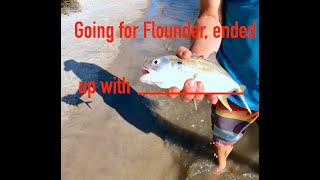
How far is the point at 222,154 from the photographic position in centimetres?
354

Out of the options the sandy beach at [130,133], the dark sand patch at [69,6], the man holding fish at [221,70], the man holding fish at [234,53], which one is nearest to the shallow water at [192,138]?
the sandy beach at [130,133]

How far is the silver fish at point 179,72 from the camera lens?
2180 millimetres

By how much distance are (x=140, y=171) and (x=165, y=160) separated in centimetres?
34

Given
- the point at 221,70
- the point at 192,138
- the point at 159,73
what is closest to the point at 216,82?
the point at 221,70

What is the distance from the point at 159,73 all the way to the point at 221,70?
0.56 meters

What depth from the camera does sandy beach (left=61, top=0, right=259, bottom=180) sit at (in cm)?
368

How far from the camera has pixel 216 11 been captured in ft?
9.51

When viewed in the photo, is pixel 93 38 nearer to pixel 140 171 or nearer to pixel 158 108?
pixel 158 108

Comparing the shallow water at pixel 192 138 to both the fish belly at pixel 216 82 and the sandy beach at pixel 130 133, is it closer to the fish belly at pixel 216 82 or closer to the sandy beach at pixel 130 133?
the sandy beach at pixel 130 133
